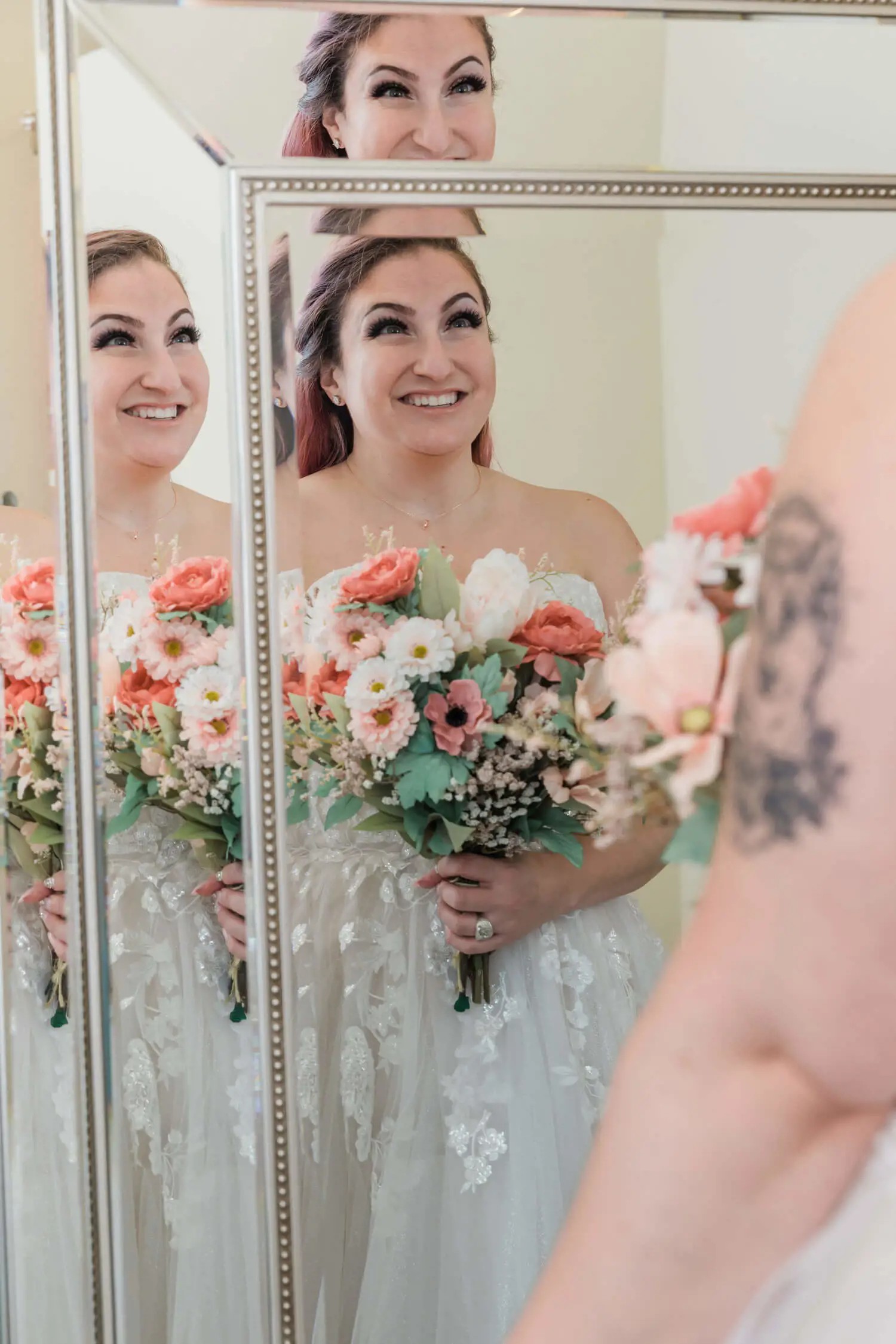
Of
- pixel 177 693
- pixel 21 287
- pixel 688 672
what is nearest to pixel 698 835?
pixel 688 672

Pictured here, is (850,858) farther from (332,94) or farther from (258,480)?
(332,94)

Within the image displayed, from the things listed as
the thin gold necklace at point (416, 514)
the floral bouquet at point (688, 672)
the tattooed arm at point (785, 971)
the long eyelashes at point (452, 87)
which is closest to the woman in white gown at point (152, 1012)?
the thin gold necklace at point (416, 514)

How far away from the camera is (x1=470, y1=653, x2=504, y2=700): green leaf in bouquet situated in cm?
95

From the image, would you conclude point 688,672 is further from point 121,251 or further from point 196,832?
point 121,251

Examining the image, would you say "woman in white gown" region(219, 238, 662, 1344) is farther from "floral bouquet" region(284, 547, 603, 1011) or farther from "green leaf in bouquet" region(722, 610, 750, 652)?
"green leaf in bouquet" region(722, 610, 750, 652)

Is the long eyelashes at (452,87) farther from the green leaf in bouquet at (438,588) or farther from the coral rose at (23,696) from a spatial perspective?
the coral rose at (23,696)

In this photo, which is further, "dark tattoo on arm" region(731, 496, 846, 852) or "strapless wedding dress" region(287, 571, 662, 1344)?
"strapless wedding dress" region(287, 571, 662, 1344)

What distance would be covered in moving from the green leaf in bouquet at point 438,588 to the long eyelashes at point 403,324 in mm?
178

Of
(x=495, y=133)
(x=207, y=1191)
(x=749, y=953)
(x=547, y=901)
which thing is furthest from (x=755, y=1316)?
(x=495, y=133)

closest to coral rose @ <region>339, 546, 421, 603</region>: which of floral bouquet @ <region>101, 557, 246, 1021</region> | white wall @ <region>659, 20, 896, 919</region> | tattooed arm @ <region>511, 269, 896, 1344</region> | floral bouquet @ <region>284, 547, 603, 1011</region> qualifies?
floral bouquet @ <region>284, 547, 603, 1011</region>

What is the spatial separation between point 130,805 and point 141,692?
0.09 meters

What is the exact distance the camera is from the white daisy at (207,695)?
1.00 metres

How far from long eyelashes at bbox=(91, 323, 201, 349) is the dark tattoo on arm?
0.65 metres

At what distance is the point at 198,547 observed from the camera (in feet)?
3.30
